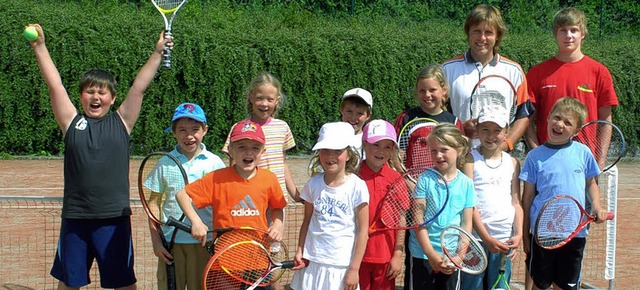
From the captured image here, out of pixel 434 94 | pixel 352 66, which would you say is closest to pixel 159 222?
pixel 434 94

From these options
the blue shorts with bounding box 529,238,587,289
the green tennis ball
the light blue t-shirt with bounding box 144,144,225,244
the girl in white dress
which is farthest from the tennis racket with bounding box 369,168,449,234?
the green tennis ball

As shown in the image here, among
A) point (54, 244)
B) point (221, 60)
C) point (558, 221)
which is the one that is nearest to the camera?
point (558, 221)

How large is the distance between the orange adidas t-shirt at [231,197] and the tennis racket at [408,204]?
681 millimetres

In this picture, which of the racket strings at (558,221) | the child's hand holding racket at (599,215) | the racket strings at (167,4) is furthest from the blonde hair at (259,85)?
the child's hand holding racket at (599,215)

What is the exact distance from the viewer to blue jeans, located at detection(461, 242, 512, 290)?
521cm

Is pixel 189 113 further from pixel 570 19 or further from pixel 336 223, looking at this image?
pixel 570 19

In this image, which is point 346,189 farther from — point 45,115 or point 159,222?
point 45,115

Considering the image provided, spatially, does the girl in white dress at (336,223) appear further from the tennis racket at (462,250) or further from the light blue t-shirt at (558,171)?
the light blue t-shirt at (558,171)

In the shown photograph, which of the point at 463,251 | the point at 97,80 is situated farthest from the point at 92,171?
the point at 463,251

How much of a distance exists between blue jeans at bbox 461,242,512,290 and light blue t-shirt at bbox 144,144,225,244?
1617 millimetres

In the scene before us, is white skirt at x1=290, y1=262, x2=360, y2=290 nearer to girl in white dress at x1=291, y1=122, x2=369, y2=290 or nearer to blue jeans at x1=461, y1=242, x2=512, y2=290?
girl in white dress at x1=291, y1=122, x2=369, y2=290

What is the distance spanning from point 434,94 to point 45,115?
12.0 meters

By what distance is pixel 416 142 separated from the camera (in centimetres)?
533

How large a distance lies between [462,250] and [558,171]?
0.99 m
